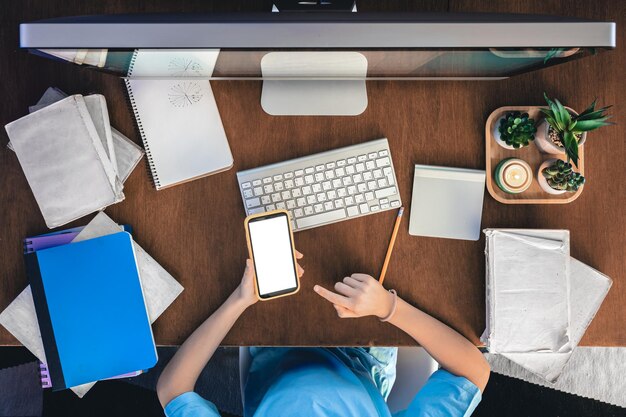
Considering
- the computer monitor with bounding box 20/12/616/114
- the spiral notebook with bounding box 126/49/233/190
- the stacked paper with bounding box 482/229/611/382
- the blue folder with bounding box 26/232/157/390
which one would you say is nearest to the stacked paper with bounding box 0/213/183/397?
the blue folder with bounding box 26/232/157/390

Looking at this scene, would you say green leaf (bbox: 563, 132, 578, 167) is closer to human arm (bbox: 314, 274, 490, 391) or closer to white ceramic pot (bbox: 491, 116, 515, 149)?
white ceramic pot (bbox: 491, 116, 515, 149)

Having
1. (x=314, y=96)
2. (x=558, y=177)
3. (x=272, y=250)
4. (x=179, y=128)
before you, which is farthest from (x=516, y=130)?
(x=179, y=128)

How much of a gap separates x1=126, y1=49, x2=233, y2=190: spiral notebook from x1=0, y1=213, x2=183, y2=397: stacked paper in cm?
13

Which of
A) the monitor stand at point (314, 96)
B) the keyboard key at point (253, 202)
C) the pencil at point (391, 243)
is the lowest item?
the pencil at point (391, 243)

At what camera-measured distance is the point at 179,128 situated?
88 centimetres

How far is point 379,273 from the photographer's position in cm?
90

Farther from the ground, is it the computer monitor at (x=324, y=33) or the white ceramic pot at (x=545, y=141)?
the computer monitor at (x=324, y=33)

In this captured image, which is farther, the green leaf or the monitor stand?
the monitor stand

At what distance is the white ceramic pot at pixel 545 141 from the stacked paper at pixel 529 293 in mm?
142

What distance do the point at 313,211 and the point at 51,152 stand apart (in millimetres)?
461

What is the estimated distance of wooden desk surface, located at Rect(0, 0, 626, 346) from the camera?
893 millimetres

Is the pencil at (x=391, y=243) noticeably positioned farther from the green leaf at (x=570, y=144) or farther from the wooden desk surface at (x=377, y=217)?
the green leaf at (x=570, y=144)

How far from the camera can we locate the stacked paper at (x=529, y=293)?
0.85 meters

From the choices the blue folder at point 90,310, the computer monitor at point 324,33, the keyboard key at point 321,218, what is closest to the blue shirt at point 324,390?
the blue folder at point 90,310
